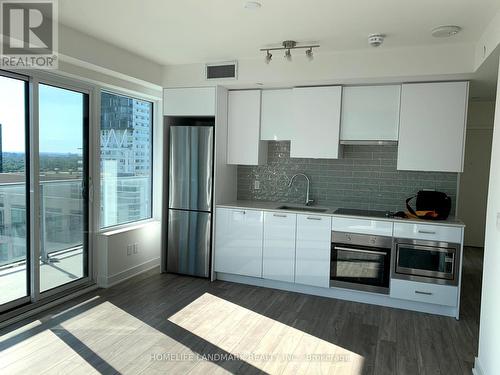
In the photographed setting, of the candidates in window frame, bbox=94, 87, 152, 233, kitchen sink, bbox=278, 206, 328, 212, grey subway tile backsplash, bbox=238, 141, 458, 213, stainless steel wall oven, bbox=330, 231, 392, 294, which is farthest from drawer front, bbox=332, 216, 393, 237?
window frame, bbox=94, 87, 152, 233

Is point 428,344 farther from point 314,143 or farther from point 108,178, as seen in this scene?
point 108,178

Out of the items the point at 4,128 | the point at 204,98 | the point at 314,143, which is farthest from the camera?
the point at 204,98

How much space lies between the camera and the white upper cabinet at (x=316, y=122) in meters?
4.18

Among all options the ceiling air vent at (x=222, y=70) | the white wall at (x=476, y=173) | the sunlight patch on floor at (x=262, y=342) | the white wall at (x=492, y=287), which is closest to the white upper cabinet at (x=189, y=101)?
the ceiling air vent at (x=222, y=70)

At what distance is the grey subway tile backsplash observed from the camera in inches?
172

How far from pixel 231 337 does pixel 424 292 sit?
198 cm

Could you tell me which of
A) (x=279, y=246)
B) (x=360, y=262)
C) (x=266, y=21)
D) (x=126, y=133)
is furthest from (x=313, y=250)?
(x=126, y=133)

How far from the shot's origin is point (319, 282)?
417cm

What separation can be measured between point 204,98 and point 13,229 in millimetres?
2431

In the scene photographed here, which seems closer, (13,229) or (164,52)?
(13,229)

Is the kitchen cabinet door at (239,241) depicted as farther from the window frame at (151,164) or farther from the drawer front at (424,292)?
the drawer front at (424,292)

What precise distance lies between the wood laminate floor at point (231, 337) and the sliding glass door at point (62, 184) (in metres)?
0.46

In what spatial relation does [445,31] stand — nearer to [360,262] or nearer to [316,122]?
[316,122]

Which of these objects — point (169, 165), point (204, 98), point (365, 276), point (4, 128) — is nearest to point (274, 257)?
point (365, 276)
